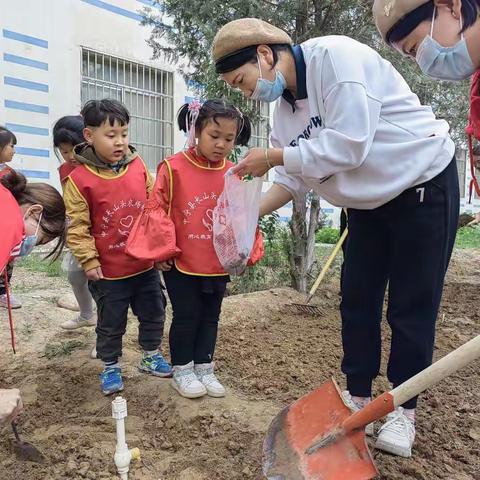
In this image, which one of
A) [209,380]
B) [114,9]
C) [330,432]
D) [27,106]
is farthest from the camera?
[114,9]

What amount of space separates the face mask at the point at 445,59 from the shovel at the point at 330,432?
773 millimetres

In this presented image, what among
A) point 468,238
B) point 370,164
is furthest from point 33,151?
point 468,238

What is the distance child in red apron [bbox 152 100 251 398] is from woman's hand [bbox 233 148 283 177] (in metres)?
0.50

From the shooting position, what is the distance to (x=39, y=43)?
6.93 metres

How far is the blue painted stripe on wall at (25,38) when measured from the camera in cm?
657

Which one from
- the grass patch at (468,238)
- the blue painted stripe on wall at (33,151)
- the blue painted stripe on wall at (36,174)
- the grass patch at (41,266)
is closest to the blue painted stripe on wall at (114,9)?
the blue painted stripe on wall at (33,151)

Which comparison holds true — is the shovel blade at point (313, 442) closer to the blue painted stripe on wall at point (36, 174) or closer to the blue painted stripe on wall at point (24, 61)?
the blue painted stripe on wall at point (36, 174)

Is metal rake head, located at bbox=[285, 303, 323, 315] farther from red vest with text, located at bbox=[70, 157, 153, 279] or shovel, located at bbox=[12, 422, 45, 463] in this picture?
shovel, located at bbox=[12, 422, 45, 463]

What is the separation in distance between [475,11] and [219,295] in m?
1.68

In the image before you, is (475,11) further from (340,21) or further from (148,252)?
(340,21)

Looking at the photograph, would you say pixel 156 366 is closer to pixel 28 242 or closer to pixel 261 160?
pixel 28 242

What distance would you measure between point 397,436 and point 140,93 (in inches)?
288

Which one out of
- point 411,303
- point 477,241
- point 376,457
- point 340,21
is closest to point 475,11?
point 411,303

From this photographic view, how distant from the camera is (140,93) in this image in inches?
328
